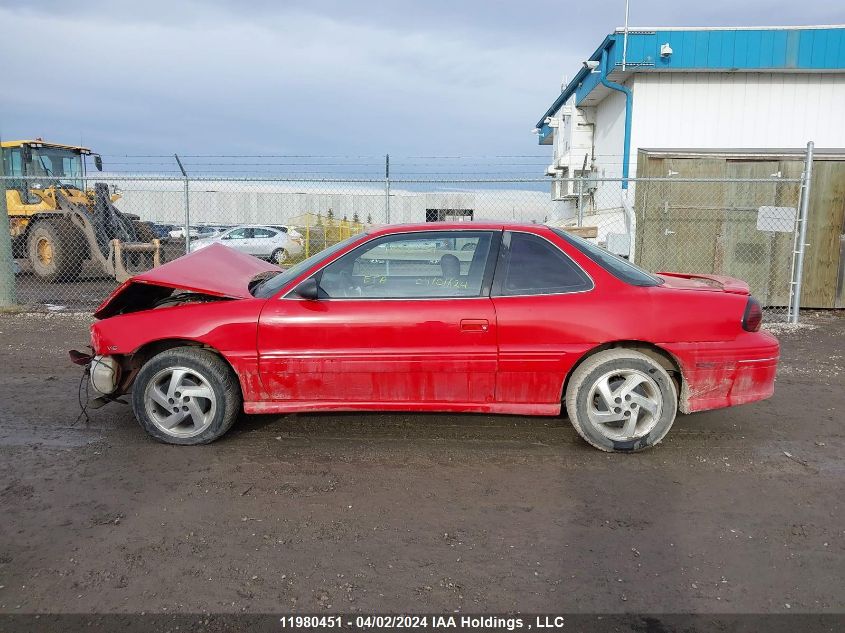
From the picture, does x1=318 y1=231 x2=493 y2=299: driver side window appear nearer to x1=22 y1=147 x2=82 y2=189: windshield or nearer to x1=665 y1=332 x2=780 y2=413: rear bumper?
x1=665 y1=332 x2=780 y2=413: rear bumper

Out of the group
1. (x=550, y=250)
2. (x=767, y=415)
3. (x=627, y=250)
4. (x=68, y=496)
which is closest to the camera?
(x=68, y=496)

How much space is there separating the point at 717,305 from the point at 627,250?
564 cm

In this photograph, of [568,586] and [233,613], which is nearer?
[233,613]

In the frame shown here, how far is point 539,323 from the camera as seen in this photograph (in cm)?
403

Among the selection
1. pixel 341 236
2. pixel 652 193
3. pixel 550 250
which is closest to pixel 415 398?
pixel 550 250

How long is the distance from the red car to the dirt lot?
12.9 inches

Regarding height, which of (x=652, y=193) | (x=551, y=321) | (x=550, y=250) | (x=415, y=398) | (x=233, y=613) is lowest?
(x=233, y=613)

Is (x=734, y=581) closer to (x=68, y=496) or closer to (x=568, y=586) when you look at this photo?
(x=568, y=586)

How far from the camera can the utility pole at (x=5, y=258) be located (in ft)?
32.0

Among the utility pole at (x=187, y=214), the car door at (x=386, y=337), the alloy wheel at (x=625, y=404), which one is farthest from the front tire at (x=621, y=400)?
the utility pole at (x=187, y=214)

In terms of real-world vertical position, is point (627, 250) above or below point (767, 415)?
above

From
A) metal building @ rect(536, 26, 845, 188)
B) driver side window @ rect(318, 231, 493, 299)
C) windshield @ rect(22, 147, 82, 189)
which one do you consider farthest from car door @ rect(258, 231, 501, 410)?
windshield @ rect(22, 147, 82, 189)

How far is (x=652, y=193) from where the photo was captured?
33.3 feet

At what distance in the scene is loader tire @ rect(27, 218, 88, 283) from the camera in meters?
14.4
